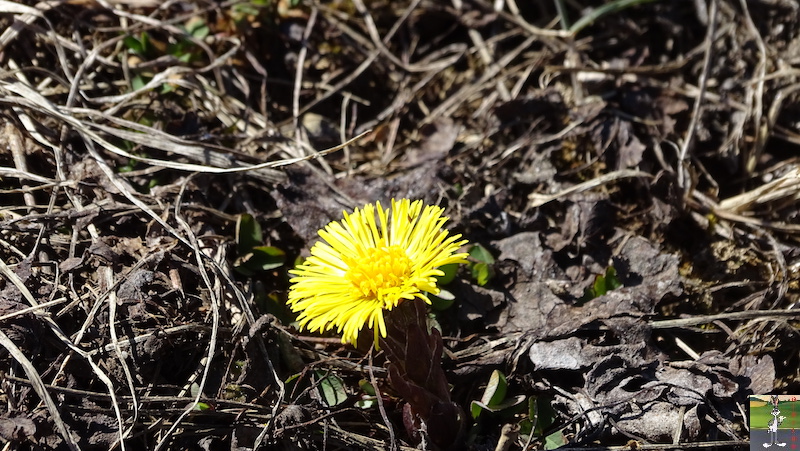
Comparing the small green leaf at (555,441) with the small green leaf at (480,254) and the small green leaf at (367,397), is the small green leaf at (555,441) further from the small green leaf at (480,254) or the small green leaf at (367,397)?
the small green leaf at (480,254)

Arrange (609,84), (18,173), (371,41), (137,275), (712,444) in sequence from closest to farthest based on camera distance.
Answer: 1. (712,444)
2. (137,275)
3. (18,173)
4. (609,84)
5. (371,41)

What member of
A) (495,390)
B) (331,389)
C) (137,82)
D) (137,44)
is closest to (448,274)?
(495,390)

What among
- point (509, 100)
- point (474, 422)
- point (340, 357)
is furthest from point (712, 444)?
point (509, 100)

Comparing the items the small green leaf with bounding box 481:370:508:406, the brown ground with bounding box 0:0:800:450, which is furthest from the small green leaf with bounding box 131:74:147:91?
the small green leaf with bounding box 481:370:508:406

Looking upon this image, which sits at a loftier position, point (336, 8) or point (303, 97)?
point (336, 8)

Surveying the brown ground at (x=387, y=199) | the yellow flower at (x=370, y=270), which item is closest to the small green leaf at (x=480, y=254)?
the brown ground at (x=387, y=199)

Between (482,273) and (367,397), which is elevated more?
(482,273)

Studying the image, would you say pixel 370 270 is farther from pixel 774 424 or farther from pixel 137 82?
pixel 137 82

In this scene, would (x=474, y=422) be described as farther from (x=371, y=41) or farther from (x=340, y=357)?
(x=371, y=41)
